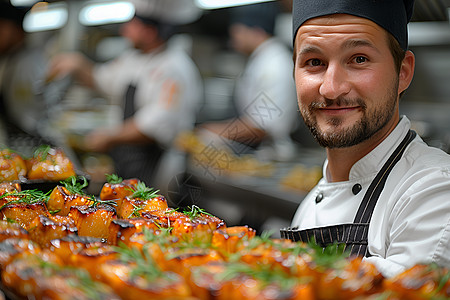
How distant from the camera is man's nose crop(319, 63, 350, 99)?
→ 67.7 inches

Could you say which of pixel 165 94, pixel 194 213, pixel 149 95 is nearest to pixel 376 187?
pixel 194 213

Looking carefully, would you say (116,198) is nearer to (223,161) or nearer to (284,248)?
(284,248)

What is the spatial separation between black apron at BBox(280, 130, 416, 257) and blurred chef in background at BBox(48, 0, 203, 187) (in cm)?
318

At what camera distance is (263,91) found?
15.1 ft

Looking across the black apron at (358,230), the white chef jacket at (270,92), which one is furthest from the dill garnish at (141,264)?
the white chef jacket at (270,92)

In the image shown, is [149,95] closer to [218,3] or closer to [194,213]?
[218,3]

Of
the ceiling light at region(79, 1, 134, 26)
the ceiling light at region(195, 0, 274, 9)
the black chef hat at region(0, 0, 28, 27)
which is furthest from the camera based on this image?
the ceiling light at region(79, 1, 134, 26)

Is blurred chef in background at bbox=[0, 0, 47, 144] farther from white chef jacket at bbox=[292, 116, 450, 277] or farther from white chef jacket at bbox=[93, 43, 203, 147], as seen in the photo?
white chef jacket at bbox=[292, 116, 450, 277]

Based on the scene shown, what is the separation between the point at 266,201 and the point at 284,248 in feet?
9.97

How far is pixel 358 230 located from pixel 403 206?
0.19m

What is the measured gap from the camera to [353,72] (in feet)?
5.67

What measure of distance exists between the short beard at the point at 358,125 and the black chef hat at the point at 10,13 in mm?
4463

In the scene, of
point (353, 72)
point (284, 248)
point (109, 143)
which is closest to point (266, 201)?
point (109, 143)

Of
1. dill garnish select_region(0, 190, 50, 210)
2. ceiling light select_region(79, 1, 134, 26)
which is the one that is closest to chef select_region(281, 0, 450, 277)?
dill garnish select_region(0, 190, 50, 210)
